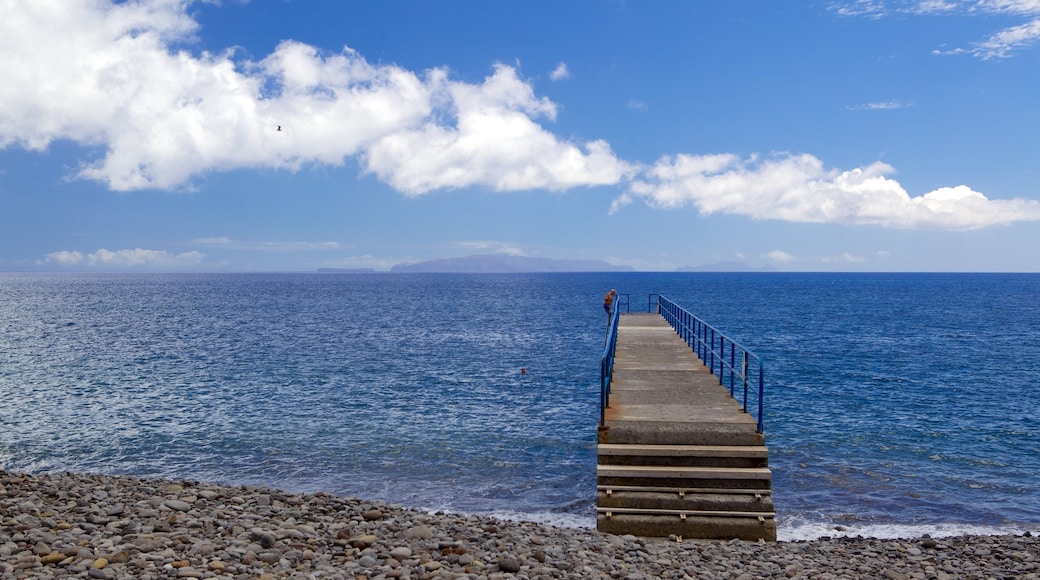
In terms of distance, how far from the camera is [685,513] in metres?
10.4

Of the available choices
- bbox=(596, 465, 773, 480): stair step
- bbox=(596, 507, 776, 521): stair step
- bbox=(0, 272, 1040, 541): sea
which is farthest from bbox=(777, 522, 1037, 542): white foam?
bbox=(596, 465, 773, 480): stair step

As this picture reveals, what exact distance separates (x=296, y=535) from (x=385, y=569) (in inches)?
66.8

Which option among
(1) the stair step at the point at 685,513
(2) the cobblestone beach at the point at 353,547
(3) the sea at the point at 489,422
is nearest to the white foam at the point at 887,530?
(3) the sea at the point at 489,422

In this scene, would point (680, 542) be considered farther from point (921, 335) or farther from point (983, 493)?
point (921, 335)

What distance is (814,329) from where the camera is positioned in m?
53.9

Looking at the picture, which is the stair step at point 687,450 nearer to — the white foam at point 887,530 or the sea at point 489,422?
the white foam at point 887,530

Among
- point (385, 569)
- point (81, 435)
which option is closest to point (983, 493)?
point (385, 569)

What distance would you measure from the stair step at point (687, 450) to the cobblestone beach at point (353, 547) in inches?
49.6

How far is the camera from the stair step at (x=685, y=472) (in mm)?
10484

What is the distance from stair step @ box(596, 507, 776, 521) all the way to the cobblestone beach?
399 millimetres

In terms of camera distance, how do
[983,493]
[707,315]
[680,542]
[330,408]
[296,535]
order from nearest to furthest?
1. [296,535]
2. [680,542]
3. [983,493]
4. [330,408]
5. [707,315]

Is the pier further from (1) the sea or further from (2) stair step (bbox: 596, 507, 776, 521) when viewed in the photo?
(1) the sea

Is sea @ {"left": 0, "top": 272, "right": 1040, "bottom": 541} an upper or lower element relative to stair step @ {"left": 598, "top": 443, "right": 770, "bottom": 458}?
lower

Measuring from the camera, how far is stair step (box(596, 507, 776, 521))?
33.9ft
